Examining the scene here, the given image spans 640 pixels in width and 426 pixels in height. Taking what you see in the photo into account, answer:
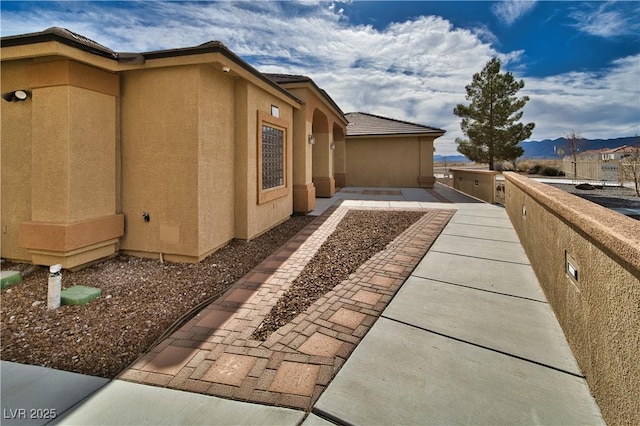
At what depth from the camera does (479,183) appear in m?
13.6

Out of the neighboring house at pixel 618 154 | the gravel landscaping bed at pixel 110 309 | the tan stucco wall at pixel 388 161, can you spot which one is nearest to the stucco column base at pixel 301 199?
the gravel landscaping bed at pixel 110 309

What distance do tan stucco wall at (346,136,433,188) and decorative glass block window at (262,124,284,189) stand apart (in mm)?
11704

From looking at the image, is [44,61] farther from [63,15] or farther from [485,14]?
[485,14]

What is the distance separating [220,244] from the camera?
22.1ft

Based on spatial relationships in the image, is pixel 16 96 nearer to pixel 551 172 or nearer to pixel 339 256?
pixel 339 256

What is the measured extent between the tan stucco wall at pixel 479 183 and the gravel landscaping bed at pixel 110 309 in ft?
32.6

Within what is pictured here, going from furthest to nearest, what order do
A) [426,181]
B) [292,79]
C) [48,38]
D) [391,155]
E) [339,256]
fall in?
[391,155] → [426,181] → [292,79] → [339,256] → [48,38]

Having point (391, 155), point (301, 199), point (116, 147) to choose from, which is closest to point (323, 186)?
point (301, 199)

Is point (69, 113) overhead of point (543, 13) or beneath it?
beneath

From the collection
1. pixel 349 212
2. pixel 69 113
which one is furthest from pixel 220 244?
pixel 349 212

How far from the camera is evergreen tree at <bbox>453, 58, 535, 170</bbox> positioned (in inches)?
1121

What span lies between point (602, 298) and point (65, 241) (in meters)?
6.78

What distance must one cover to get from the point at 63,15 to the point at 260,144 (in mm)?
4292

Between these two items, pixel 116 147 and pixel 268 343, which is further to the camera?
pixel 116 147
